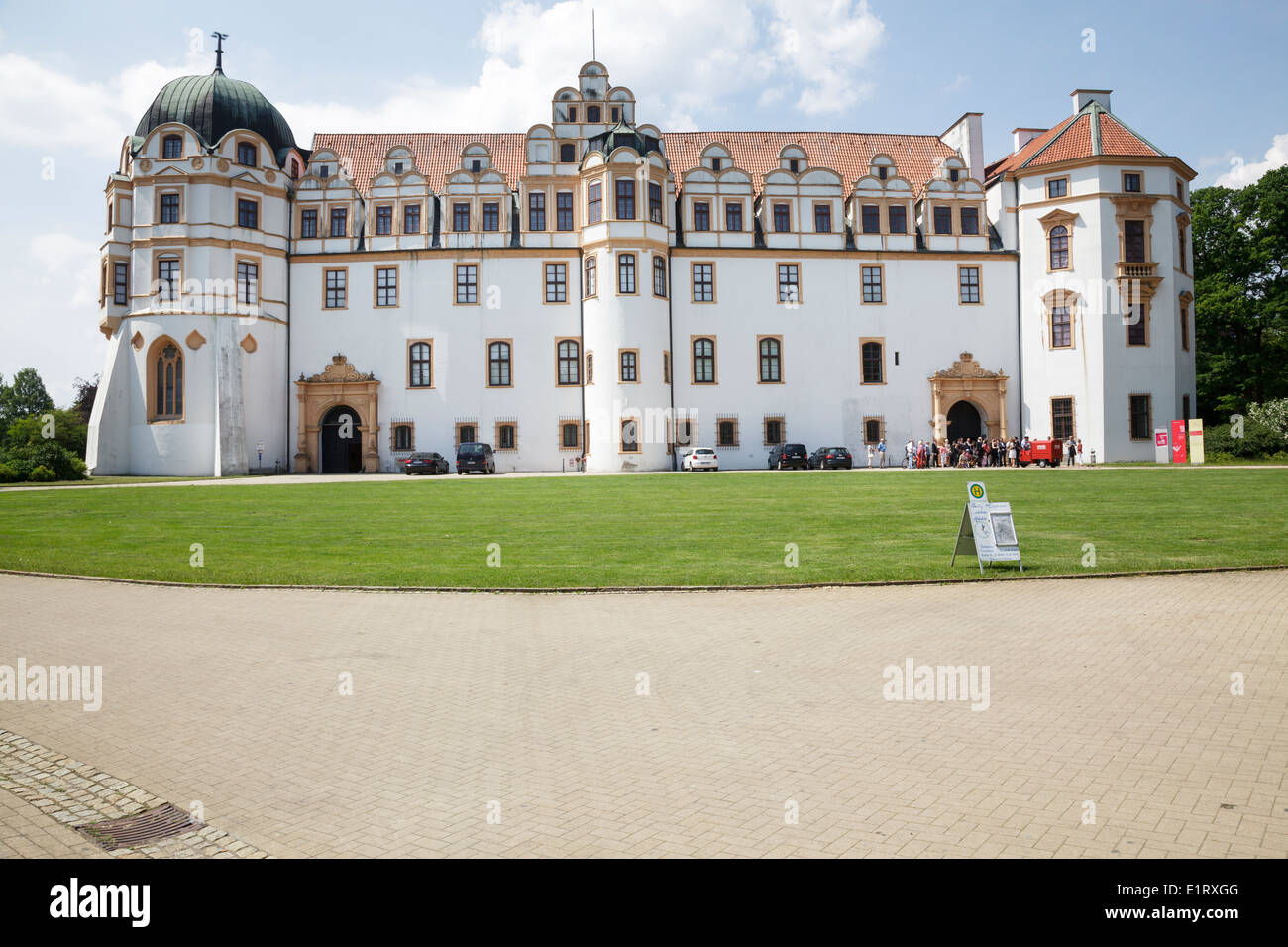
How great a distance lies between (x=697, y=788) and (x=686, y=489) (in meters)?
26.1

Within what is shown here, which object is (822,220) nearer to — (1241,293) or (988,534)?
(1241,293)

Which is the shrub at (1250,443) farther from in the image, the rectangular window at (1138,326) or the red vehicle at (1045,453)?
the red vehicle at (1045,453)

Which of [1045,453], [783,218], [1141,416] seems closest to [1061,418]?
[1045,453]

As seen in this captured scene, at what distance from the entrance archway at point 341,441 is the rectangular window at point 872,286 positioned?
31263 millimetres

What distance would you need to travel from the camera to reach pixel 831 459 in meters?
50.1

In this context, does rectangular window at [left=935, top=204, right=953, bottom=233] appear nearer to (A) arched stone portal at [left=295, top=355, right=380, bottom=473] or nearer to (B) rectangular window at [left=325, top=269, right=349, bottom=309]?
(A) arched stone portal at [left=295, top=355, right=380, bottom=473]

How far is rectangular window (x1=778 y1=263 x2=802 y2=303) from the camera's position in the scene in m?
53.8

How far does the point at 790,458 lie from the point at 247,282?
31.9 metres

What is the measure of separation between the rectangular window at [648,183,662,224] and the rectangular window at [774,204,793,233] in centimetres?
747

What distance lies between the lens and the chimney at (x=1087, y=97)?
54625 millimetres

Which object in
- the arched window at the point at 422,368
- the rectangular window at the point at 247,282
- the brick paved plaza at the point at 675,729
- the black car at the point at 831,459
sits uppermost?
the rectangular window at the point at 247,282

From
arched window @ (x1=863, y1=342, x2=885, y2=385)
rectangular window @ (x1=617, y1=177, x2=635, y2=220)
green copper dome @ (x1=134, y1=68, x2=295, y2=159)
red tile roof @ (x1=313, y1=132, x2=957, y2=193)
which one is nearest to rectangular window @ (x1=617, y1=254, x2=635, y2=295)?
rectangular window @ (x1=617, y1=177, x2=635, y2=220)

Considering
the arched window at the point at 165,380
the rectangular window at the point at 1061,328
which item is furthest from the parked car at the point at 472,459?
the rectangular window at the point at 1061,328
